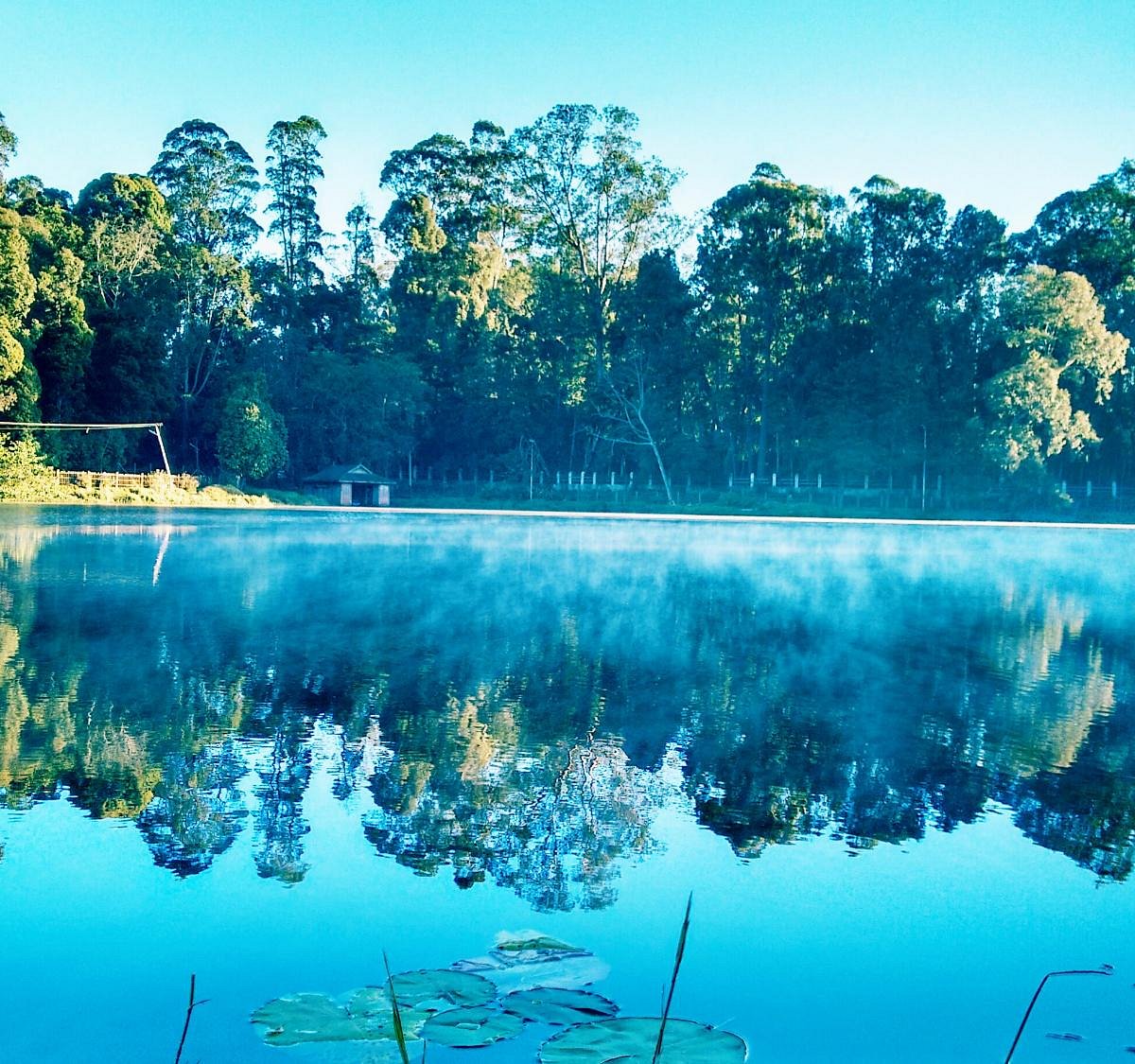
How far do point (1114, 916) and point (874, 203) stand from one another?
6384 centimetres

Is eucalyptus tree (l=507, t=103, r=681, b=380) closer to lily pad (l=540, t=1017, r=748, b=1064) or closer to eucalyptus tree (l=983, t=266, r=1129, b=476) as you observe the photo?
eucalyptus tree (l=983, t=266, r=1129, b=476)

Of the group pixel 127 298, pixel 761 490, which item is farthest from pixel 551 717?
pixel 127 298

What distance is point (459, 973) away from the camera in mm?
3572

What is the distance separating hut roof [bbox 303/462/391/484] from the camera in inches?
2692

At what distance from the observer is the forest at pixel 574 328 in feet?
188

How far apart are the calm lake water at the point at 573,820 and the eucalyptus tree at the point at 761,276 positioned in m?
52.5

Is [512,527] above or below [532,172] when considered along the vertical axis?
below

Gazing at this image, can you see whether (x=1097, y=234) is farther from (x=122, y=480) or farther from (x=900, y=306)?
(x=122, y=480)

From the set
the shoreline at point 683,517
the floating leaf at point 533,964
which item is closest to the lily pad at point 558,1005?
the floating leaf at point 533,964

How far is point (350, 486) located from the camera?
69062 millimetres

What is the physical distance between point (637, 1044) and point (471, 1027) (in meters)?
0.48

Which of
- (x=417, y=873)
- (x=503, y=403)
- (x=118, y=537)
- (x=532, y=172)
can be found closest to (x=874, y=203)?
(x=532, y=172)

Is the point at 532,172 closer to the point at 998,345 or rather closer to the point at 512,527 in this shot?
the point at 998,345

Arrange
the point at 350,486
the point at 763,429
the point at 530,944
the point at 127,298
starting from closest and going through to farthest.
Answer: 1. the point at 530,944
2. the point at 127,298
3. the point at 763,429
4. the point at 350,486
